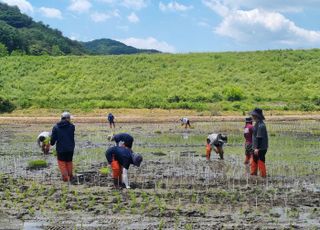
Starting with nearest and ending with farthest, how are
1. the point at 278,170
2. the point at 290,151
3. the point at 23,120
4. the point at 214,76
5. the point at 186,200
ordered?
the point at 186,200 < the point at 278,170 < the point at 290,151 < the point at 23,120 < the point at 214,76

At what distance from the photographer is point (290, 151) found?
21031 mm

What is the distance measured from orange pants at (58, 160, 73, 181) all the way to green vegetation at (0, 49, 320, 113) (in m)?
33.1

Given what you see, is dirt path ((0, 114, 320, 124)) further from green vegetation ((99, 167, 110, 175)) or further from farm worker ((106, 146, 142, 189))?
farm worker ((106, 146, 142, 189))

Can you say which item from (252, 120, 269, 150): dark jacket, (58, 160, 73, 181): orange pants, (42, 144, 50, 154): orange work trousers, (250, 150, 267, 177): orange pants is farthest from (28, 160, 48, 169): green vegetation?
(252, 120, 269, 150): dark jacket

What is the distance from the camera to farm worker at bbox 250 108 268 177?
1421 centimetres

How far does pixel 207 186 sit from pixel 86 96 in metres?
42.6

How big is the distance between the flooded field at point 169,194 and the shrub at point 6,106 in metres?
26.6

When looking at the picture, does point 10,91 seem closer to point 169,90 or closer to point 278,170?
point 169,90

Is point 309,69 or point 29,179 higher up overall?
point 309,69

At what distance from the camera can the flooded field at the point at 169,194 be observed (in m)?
9.34

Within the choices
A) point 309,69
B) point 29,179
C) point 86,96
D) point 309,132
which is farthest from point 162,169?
point 309,69

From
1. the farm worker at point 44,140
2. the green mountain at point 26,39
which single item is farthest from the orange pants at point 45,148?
the green mountain at point 26,39

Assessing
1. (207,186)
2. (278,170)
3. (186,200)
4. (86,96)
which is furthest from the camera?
(86,96)

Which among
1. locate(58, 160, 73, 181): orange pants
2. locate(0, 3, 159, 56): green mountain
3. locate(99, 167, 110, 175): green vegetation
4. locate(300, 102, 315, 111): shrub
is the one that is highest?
locate(0, 3, 159, 56): green mountain
